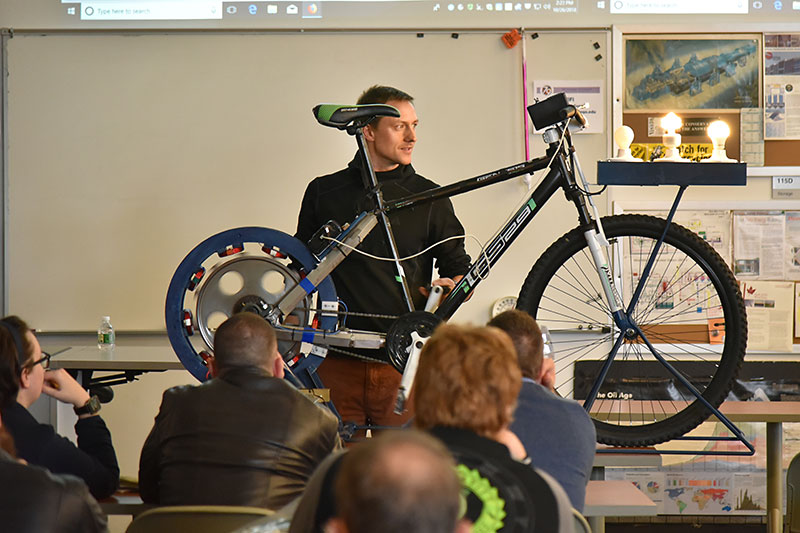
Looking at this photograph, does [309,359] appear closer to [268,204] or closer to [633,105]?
[268,204]

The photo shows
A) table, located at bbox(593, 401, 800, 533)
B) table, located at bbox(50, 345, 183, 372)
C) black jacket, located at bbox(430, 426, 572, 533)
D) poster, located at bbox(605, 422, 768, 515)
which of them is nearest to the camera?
black jacket, located at bbox(430, 426, 572, 533)

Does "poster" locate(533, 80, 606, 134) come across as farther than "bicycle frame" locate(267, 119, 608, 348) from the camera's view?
Yes

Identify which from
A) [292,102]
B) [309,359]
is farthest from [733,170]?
[292,102]

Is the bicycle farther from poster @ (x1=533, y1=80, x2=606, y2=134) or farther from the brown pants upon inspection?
poster @ (x1=533, y1=80, x2=606, y2=134)

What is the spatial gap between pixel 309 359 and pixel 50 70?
2205 mm

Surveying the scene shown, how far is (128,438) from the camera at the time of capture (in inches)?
175

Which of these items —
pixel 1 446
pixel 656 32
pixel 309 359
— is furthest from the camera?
pixel 656 32

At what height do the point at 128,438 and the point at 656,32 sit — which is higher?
the point at 656,32

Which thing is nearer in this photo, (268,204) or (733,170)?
(733,170)

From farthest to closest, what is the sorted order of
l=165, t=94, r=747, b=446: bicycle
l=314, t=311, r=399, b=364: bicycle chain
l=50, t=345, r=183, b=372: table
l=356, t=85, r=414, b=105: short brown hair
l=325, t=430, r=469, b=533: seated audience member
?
1. l=50, t=345, r=183, b=372: table
2. l=356, t=85, r=414, b=105: short brown hair
3. l=314, t=311, r=399, b=364: bicycle chain
4. l=165, t=94, r=747, b=446: bicycle
5. l=325, t=430, r=469, b=533: seated audience member

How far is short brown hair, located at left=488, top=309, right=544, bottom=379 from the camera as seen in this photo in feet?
7.32

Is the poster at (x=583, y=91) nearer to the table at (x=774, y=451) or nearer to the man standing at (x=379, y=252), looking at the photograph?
the man standing at (x=379, y=252)

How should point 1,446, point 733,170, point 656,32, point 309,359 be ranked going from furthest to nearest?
1. point 656,32
2. point 309,359
3. point 733,170
4. point 1,446

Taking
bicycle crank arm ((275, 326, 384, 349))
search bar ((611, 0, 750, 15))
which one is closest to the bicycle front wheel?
search bar ((611, 0, 750, 15))
